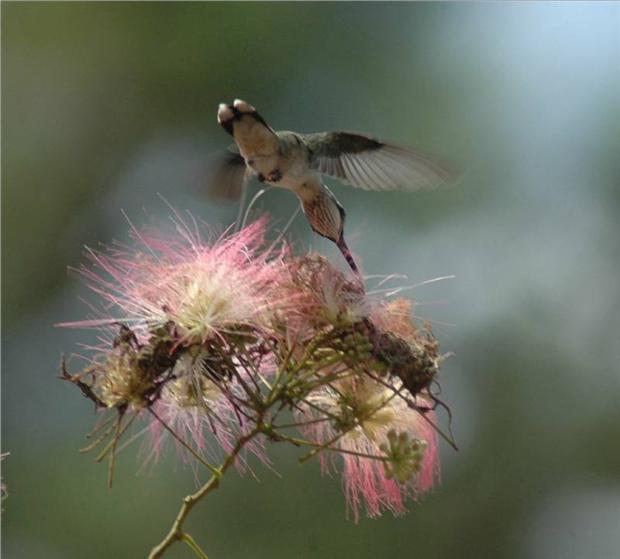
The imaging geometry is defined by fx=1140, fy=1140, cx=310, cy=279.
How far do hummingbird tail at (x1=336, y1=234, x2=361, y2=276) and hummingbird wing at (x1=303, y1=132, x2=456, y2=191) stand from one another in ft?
0.67

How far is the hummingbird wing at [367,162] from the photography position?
2.43m

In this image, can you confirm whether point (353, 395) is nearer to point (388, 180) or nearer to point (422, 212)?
point (388, 180)

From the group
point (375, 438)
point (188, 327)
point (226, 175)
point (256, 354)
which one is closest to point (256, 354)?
point (256, 354)

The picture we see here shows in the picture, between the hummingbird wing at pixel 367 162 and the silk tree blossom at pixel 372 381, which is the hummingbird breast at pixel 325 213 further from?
the silk tree blossom at pixel 372 381

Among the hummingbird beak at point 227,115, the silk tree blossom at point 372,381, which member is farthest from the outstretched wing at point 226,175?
the silk tree blossom at point 372,381

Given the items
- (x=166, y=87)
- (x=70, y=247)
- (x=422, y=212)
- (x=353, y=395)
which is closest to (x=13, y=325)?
(x=70, y=247)

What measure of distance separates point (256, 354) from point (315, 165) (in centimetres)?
91

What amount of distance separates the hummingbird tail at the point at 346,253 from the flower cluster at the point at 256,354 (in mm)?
133

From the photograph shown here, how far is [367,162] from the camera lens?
2.58m

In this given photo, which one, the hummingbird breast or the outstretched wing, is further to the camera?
the outstretched wing

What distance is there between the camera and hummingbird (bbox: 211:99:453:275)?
237 cm

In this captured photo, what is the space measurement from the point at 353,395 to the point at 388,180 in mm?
820

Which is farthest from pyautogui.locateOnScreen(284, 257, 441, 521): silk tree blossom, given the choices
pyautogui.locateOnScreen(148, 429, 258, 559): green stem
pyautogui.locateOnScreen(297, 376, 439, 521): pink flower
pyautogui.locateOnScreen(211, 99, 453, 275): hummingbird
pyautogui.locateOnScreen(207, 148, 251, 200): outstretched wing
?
pyautogui.locateOnScreen(207, 148, 251, 200): outstretched wing

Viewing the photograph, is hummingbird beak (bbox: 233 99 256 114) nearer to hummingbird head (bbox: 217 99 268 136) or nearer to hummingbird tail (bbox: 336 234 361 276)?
hummingbird head (bbox: 217 99 268 136)
